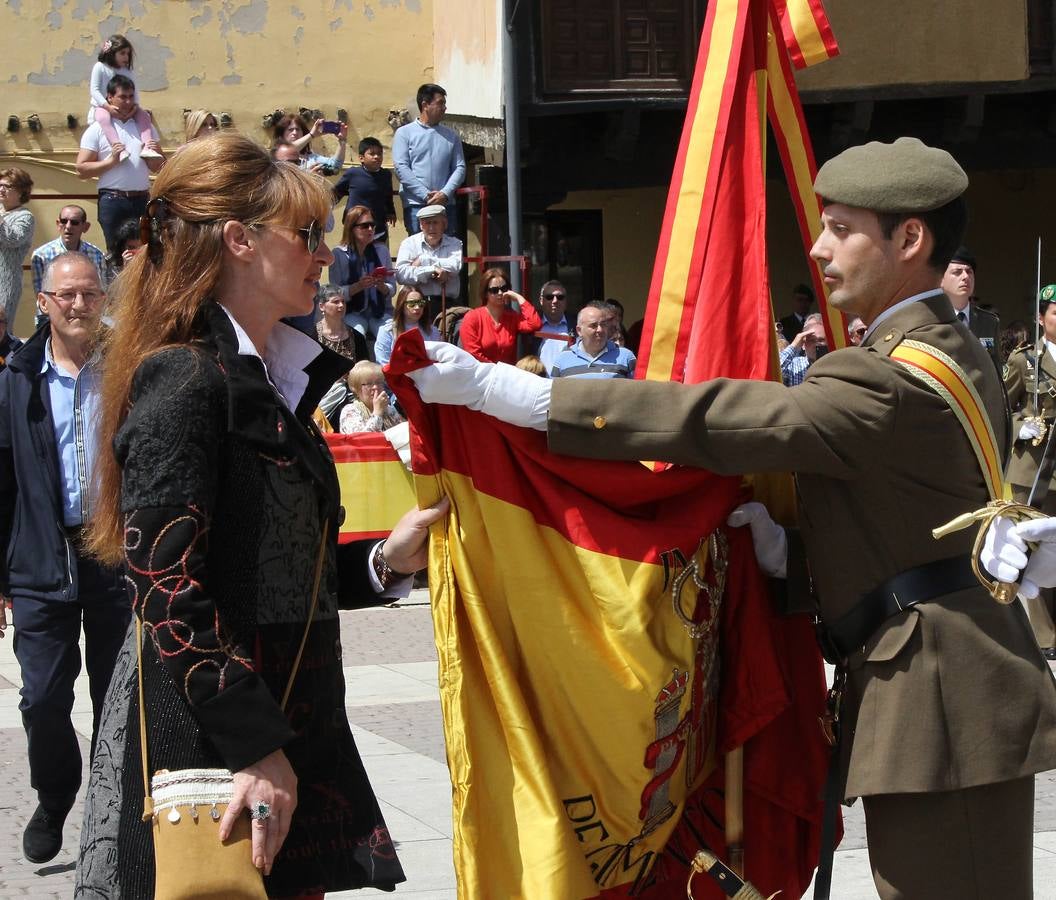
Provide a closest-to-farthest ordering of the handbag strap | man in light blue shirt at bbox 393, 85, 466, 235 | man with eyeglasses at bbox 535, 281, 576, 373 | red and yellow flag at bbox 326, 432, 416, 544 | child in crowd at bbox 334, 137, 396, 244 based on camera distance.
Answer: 1. the handbag strap
2. red and yellow flag at bbox 326, 432, 416, 544
3. man with eyeglasses at bbox 535, 281, 576, 373
4. child in crowd at bbox 334, 137, 396, 244
5. man in light blue shirt at bbox 393, 85, 466, 235

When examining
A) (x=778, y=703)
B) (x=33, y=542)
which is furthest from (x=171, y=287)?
(x=33, y=542)

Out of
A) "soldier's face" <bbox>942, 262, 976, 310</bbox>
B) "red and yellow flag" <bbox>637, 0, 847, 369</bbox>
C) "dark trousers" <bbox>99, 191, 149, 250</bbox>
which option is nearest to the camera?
"red and yellow flag" <bbox>637, 0, 847, 369</bbox>

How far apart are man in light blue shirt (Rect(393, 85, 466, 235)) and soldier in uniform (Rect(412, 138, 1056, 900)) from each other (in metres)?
11.0

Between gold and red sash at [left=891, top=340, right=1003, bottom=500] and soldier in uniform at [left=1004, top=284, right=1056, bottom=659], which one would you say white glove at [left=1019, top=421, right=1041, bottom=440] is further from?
gold and red sash at [left=891, top=340, right=1003, bottom=500]

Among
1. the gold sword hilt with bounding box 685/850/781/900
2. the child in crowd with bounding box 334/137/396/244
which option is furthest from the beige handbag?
the child in crowd with bounding box 334/137/396/244

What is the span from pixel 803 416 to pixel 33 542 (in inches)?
119

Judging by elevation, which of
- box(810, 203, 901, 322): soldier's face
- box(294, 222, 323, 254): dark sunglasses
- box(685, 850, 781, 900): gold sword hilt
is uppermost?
box(294, 222, 323, 254): dark sunglasses

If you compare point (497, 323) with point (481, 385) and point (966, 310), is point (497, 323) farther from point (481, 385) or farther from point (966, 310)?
point (481, 385)

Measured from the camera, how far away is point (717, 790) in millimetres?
3508

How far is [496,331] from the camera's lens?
11.8 meters

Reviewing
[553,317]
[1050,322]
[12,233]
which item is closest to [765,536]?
[1050,322]

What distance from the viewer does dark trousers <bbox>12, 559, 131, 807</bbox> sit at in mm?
5059

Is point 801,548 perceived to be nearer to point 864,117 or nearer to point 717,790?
point 717,790

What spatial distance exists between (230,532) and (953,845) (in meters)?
1.48
